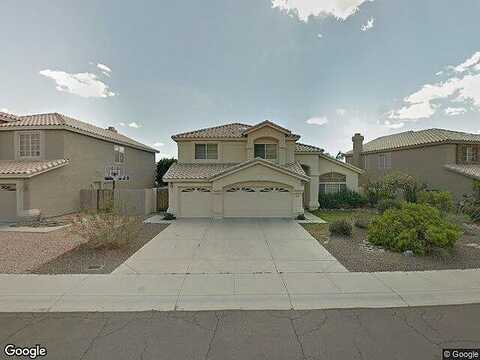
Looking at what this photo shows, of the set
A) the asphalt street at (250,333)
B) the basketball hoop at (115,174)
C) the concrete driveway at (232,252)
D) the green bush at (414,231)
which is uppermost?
the basketball hoop at (115,174)

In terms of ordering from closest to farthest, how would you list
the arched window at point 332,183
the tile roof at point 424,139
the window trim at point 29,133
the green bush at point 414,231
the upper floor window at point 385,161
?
the green bush at point 414,231
the window trim at point 29,133
the arched window at point 332,183
the tile roof at point 424,139
the upper floor window at point 385,161

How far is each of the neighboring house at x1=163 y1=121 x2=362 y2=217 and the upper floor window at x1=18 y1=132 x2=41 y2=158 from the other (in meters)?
8.54

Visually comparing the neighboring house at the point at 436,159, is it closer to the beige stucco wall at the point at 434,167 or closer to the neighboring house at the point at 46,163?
the beige stucco wall at the point at 434,167

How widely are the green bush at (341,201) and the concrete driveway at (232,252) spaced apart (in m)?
7.32

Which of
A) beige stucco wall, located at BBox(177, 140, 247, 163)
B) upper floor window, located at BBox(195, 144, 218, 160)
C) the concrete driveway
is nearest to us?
the concrete driveway

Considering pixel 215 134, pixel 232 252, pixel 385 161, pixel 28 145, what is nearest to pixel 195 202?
pixel 215 134

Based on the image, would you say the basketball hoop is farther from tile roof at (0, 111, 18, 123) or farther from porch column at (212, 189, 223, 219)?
porch column at (212, 189, 223, 219)

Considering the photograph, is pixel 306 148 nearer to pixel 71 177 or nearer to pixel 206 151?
pixel 206 151

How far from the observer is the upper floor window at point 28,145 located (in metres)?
16.1

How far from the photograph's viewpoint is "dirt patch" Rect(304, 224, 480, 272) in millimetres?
6715

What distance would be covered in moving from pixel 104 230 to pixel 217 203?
24.9 ft

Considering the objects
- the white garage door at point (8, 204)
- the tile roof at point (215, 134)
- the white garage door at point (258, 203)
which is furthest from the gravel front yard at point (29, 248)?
the tile roof at point (215, 134)

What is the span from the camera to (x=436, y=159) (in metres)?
21.3

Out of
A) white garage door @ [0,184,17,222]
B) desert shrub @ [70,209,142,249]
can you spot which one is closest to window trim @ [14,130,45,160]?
white garage door @ [0,184,17,222]
